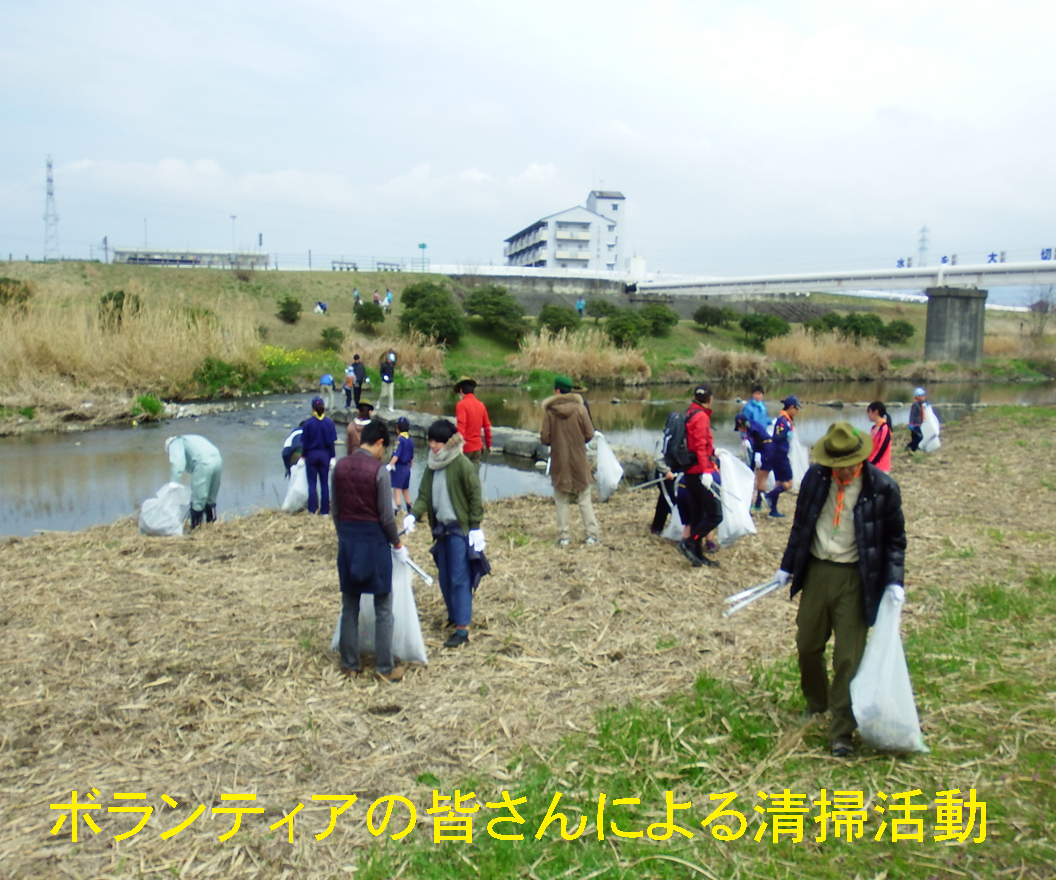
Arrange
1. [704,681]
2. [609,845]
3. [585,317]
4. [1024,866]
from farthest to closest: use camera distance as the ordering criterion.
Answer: [585,317]
[704,681]
[609,845]
[1024,866]

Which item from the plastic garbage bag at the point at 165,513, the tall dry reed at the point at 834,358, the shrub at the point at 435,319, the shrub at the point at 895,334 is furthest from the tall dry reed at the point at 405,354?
the shrub at the point at 895,334

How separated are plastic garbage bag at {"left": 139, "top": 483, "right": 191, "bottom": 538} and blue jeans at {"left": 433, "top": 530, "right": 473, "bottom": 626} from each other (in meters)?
4.35

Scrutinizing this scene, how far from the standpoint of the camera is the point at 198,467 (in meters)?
8.69

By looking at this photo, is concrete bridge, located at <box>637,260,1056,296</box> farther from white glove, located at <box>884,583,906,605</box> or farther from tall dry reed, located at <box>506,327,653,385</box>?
white glove, located at <box>884,583,906,605</box>

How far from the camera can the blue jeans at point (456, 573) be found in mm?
5395

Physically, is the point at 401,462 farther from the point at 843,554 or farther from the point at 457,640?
the point at 843,554

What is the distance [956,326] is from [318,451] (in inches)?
1641

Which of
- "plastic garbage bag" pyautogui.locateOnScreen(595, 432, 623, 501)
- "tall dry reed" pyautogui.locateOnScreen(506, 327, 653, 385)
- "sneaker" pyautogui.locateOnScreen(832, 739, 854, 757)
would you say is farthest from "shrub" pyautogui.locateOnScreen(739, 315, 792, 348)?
"sneaker" pyautogui.locateOnScreen(832, 739, 854, 757)

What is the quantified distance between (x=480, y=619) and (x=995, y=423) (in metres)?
18.7

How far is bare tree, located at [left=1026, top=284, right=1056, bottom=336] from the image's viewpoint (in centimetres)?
4947

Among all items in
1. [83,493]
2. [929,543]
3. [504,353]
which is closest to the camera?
[929,543]

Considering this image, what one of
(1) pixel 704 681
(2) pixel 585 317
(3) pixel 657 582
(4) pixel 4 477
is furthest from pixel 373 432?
(2) pixel 585 317

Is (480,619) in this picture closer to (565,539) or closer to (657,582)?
(657,582)

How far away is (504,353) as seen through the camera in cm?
3862
